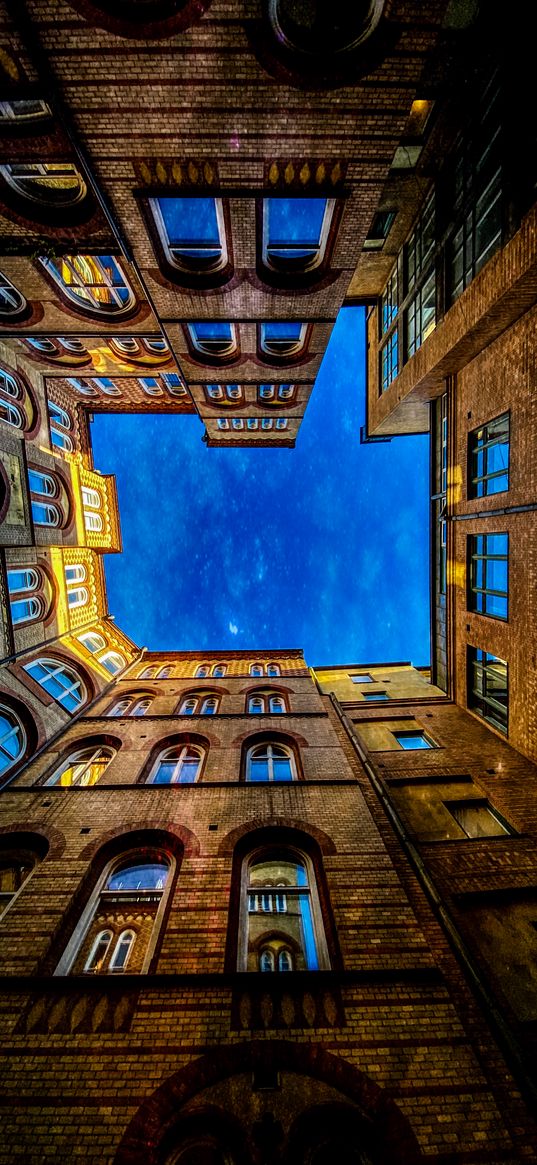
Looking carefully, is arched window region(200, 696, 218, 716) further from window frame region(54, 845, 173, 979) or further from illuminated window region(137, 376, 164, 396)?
illuminated window region(137, 376, 164, 396)

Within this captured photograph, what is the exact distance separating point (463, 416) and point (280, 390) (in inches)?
308

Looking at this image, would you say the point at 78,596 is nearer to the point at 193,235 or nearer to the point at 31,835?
the point at 31,835

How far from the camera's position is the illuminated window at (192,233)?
27.0 feet

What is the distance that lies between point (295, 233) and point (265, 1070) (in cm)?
1419

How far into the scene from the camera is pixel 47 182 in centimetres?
841

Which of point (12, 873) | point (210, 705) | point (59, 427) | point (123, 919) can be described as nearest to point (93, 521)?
point (59, 427)

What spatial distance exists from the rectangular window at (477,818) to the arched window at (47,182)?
16084mm

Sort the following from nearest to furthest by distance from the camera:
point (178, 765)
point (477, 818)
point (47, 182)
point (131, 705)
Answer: point (47, 182)
point (477, 818)
point (178, 765)
point (131, 705)

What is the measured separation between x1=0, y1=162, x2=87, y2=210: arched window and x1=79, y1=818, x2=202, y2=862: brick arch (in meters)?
12.8

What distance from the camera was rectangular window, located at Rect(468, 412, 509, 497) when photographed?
1042 centimetres

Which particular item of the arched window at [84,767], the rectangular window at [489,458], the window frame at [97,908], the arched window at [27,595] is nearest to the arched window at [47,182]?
the arched window at [27,595]

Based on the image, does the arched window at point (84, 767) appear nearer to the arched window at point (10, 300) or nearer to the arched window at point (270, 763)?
the arched window at point (270, 763)

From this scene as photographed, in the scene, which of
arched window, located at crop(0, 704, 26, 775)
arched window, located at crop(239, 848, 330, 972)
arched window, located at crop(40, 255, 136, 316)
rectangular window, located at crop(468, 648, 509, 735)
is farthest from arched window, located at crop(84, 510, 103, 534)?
rectangular window, located at crop(468, 648, 509, 735)

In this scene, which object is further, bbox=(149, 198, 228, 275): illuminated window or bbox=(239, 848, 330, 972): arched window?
bbox=(149, 198, 228, 275): illuminated window
